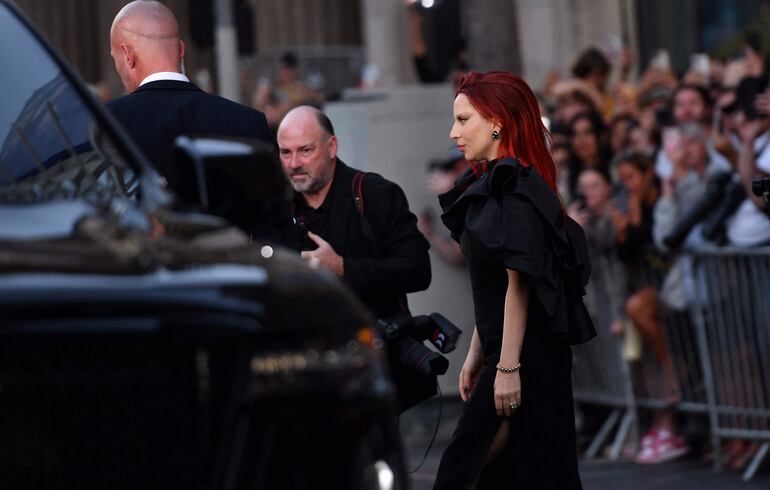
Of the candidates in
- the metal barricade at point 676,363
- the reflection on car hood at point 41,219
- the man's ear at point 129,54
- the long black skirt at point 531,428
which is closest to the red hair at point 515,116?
the long black skirt at point 531,428

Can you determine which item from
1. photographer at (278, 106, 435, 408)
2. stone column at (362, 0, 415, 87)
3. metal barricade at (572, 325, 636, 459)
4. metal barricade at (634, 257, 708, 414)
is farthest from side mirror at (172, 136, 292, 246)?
stone column at (362, 0, 415, 87)

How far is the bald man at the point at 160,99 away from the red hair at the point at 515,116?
79cm

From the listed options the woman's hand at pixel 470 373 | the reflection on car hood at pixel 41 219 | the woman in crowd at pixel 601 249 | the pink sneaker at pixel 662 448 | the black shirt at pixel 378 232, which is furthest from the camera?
the woman in crowd at pixel 601 249

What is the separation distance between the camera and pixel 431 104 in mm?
11930

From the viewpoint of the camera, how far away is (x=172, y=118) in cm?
566

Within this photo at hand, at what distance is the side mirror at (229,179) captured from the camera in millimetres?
3719

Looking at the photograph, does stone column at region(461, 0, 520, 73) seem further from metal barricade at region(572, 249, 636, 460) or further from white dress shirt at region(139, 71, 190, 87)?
white dress shirt at region(139, 71, 190, 87)

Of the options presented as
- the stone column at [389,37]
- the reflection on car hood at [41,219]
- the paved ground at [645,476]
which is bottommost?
the paved ground at [645,476]

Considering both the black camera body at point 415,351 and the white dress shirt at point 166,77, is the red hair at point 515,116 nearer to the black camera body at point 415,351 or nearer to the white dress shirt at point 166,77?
the black camera body at point 415,351

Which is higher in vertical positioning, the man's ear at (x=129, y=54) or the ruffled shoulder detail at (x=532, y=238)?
the man's ear at (x=129, y=54)

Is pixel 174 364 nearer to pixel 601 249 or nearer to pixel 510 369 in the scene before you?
pixel 510 369

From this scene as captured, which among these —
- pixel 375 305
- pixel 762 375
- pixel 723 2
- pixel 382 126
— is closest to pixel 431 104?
pixel 382 126

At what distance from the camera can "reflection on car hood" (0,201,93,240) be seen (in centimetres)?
320

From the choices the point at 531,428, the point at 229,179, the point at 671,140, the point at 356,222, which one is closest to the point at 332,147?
the point at 356,222
